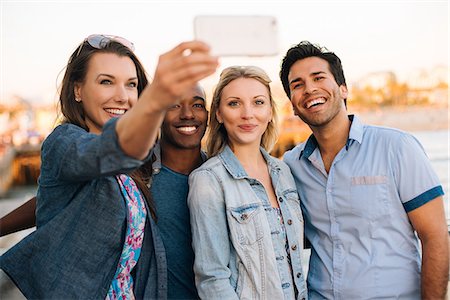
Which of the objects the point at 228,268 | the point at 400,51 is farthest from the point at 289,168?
the point at 400,51

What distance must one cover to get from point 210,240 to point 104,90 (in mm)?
650

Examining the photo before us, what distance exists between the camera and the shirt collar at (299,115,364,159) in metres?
2.09

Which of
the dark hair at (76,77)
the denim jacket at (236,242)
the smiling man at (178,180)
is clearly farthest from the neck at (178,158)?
the dark hair at (76,77)

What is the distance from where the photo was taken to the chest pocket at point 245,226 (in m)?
1.82

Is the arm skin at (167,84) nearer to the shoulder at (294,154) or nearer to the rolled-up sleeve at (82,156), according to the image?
the rolled-up sleeve at (82,156)

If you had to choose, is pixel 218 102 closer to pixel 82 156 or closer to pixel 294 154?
pixel 294 154

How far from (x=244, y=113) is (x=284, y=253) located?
0.58m

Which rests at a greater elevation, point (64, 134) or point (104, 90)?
point (104, 90)

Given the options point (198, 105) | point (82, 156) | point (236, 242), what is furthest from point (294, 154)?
point (82, 156)

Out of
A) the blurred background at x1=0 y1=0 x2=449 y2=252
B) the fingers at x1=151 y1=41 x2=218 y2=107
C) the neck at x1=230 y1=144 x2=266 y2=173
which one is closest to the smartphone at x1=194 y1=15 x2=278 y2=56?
the blurred background at x1=0 y1=0 x2=449 y2=252

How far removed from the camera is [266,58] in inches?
57.1

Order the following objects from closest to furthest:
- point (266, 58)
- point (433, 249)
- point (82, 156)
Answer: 1. point (82, 156)
2. point (266, 58)
3. point (433, 249)

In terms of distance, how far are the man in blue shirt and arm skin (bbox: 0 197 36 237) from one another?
1163 millimetres

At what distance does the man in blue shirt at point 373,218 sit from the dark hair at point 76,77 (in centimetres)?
96
